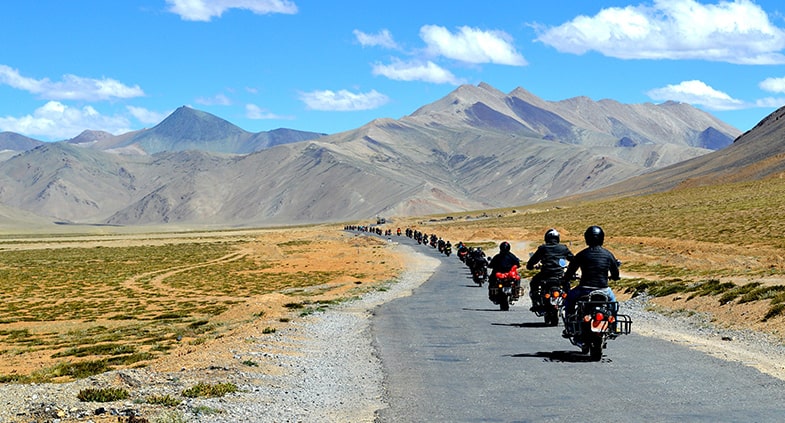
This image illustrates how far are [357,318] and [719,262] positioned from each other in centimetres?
3149

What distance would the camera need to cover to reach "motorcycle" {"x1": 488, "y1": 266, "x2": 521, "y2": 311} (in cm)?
2495

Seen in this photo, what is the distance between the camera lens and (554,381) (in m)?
12.8

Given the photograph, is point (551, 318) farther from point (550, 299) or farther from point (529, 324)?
point (529, 324)

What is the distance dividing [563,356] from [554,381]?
255 centimetres

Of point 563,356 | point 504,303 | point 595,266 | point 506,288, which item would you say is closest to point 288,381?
point 563,356

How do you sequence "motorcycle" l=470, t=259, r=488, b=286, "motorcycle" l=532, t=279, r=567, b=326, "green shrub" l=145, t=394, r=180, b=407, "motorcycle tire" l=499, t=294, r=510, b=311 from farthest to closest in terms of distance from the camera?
"motorcycle" l=470, t=259, r=488, b=286, "motorcycle tire" l=499, t=294, r=510, b=311, "motorcycle" l=532, t=279, r=567, b=326, "green shrub" l=145, t=394, r=180, b=407

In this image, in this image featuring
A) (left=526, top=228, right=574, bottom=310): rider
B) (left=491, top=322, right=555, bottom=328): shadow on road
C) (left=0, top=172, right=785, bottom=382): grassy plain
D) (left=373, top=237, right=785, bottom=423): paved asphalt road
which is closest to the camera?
(left=373, top=237, right=785, bottom=423): paved asphalt road

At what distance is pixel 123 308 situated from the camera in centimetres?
4275

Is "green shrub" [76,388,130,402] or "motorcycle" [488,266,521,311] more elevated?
"motorcycle" [488,266,521,311]

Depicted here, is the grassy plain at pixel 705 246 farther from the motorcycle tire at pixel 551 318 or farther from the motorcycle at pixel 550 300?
the motorcycle at pixel 550 300

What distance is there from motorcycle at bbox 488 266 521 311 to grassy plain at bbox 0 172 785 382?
5.11m

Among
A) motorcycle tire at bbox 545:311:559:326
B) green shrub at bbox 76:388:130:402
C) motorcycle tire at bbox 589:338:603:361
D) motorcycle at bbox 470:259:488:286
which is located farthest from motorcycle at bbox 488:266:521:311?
green shrub at bbox 76:388:130:402

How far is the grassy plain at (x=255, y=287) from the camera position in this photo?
2278 centimetres

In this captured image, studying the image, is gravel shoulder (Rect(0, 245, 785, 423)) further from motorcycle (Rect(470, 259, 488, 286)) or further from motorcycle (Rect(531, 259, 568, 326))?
motorcycle (Rect(470, 259, 488, 286))
